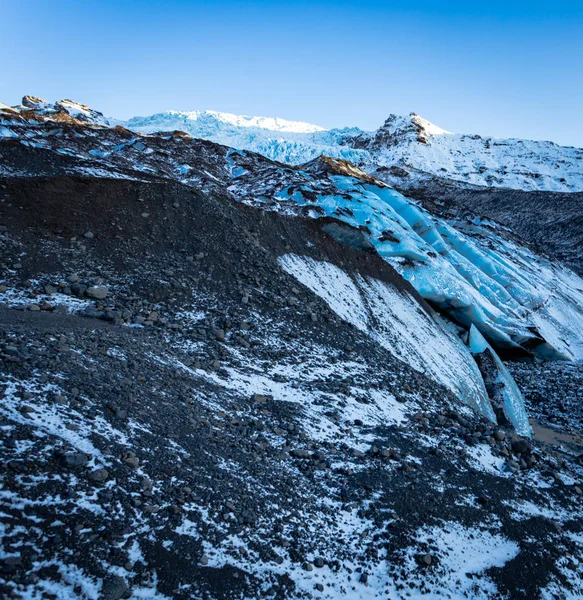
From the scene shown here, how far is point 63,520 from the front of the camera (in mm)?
4023

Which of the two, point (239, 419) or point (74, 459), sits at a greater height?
point (74, 459)

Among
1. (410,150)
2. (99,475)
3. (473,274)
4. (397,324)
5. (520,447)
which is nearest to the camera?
(99,475)

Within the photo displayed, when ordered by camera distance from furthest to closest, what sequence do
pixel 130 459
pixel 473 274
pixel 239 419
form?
pixel 473 274 < pixel 239 419 < pixel 130 459

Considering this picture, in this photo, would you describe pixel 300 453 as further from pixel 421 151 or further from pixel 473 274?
pixel 421 151

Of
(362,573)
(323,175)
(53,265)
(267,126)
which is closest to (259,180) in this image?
(323,175)

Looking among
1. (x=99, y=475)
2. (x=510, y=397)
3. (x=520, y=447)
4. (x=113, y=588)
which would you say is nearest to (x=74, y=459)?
(x=99, y=475)

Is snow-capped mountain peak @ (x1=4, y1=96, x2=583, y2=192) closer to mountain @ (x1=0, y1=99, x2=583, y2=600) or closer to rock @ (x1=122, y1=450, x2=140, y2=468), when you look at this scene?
mountain @ (x1=0, y1=99, x2=583, y2=600)

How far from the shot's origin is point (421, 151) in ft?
361

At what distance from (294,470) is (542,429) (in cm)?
1347

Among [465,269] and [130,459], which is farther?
[465,269]

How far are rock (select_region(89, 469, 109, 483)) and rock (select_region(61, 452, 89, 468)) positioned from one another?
18 centimetres

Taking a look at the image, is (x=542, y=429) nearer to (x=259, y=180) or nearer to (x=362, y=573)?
(x=362, y=573)

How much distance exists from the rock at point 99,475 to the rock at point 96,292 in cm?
553

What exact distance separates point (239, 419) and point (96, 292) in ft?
16.1
